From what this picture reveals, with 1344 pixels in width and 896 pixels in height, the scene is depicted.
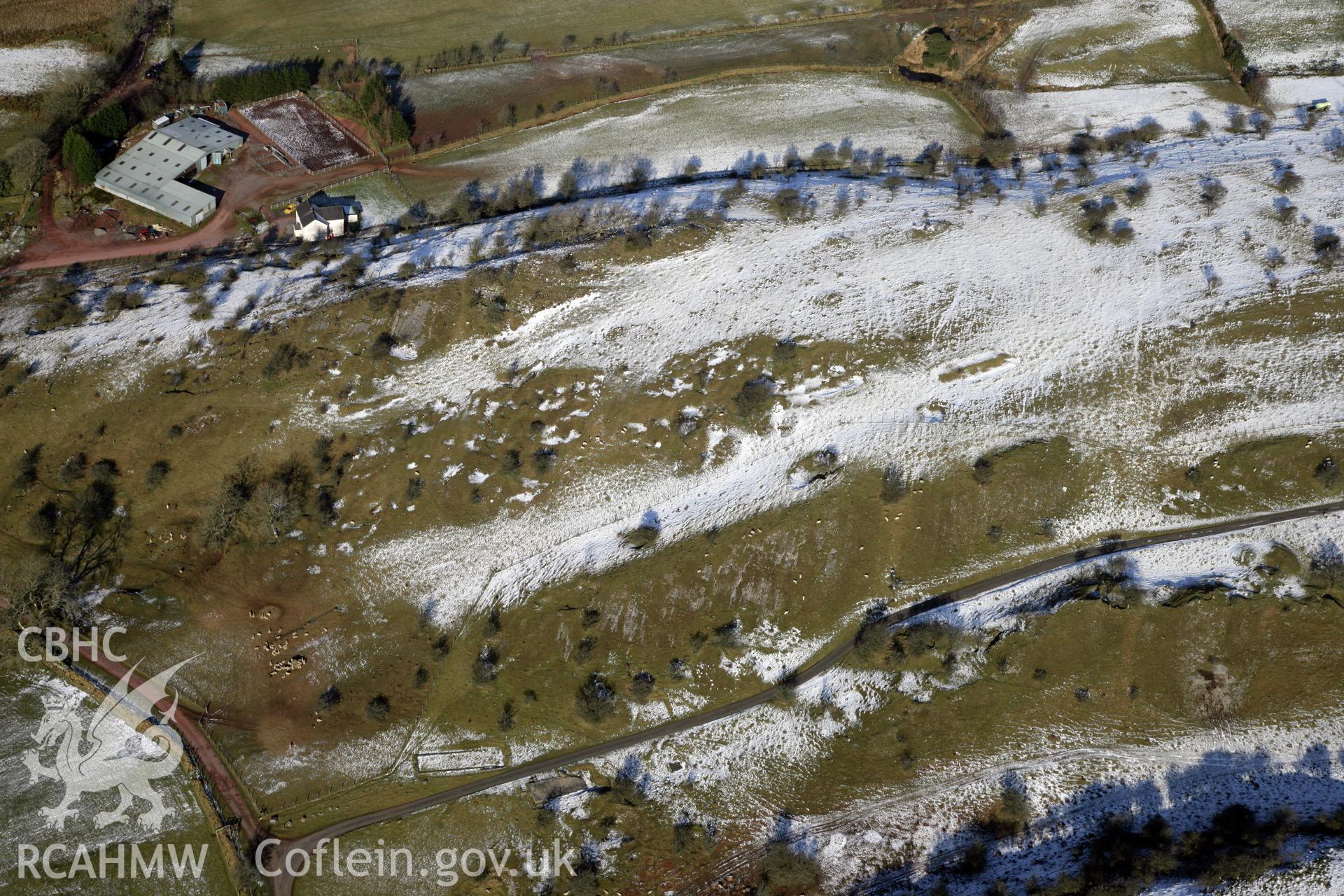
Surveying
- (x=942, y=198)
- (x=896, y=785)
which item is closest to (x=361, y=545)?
(x=896, y=785)

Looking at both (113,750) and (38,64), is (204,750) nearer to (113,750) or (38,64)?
(113,750)

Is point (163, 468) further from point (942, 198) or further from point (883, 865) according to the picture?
point (942, 198)

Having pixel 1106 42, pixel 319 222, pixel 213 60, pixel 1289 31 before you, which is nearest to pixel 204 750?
pixel 319 222

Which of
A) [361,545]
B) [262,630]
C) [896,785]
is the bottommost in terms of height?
[896,785]

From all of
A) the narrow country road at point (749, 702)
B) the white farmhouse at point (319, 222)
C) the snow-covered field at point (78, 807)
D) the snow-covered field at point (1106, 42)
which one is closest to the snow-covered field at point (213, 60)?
the white farmhouse at point (319, 222)

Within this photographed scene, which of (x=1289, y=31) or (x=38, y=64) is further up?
(x=38, y=64)
